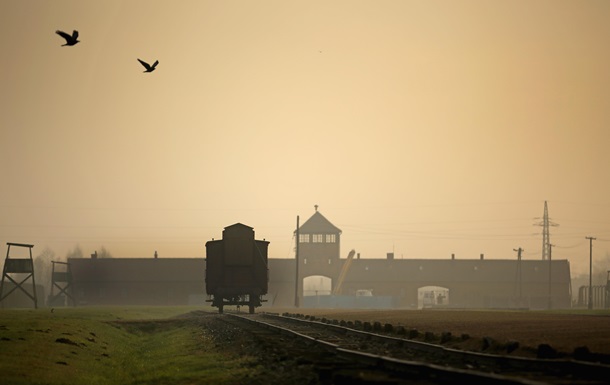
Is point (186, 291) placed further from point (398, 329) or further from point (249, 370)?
point (249, 370)

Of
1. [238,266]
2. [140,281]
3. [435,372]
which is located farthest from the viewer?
[140,281]

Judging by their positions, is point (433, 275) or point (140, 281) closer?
point (140, 281)

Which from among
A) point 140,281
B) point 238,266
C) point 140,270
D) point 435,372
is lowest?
point 140,281

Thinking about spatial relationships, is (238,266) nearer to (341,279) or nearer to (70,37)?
(70,37)

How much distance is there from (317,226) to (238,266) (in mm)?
61031

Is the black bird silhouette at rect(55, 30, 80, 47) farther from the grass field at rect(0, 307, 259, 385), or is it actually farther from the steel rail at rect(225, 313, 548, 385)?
the steel rail at rect(225, 313, 548, 385)

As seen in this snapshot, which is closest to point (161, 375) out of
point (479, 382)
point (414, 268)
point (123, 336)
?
point (479, 382)

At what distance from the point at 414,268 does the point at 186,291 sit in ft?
90.2

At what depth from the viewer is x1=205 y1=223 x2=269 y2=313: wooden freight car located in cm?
4988

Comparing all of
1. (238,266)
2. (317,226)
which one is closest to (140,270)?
(317,226)

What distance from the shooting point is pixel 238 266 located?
49.9 metres

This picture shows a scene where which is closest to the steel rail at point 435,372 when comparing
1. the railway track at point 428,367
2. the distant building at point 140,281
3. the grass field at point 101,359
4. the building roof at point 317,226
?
the railway track at point 428,367

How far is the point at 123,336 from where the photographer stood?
33.4 meters

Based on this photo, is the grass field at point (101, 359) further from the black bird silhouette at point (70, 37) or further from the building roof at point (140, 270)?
the building roof at point (140, 270)
